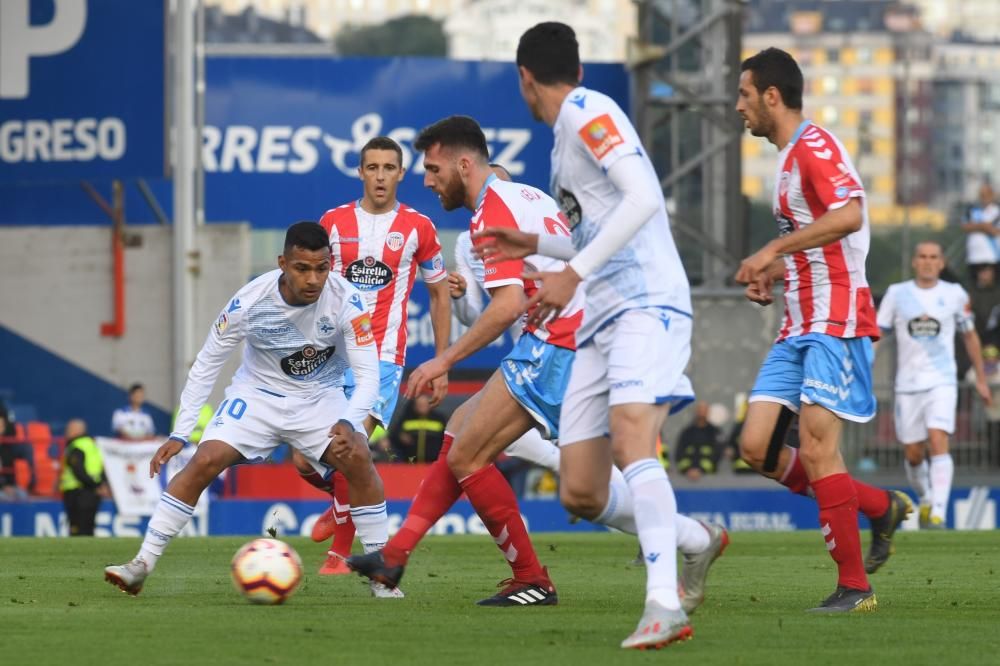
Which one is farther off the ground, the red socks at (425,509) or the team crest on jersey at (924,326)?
the team crest on jersey at (924,326)

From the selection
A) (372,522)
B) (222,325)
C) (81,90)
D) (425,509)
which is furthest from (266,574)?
(81,90)

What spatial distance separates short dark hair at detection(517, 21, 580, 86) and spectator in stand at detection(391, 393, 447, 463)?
1483 cm

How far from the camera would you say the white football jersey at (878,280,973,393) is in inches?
723

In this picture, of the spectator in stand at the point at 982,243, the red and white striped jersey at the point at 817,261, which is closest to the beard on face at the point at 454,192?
the red and white striped jersey at the point at 817,261

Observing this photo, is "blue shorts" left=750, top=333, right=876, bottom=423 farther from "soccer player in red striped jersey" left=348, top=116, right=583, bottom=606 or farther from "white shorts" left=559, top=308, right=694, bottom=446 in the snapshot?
"white shorts" left=559, top=308, right=694, bottom=446

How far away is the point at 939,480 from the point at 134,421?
10022 millimetres

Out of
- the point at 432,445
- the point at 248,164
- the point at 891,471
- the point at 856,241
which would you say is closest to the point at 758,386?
the point at 856,241

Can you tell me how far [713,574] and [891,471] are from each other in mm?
12482

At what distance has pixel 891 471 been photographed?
943 inches

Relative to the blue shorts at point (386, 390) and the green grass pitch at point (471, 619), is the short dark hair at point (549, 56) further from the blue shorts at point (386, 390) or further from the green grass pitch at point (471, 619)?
the blue shorts at point (386, 390)

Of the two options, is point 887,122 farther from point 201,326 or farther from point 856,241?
point 856,241

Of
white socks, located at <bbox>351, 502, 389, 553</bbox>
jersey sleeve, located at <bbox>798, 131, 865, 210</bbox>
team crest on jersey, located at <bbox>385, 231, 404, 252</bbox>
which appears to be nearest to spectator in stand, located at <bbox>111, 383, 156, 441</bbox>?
team crest on jersey, located at <bbox>385, 231, 404, 252</bbox>

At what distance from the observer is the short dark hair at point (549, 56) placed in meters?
7.81

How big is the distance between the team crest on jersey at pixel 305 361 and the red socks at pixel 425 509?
99 centimetres
